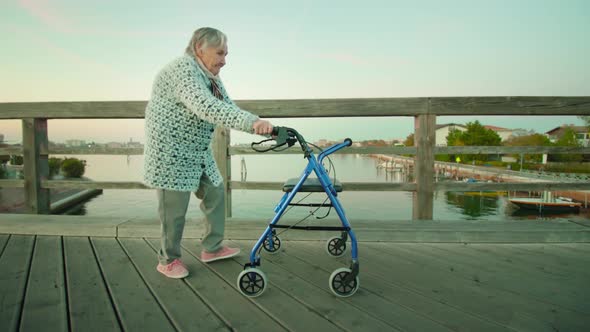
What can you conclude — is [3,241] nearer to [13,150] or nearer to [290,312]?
[13,150]

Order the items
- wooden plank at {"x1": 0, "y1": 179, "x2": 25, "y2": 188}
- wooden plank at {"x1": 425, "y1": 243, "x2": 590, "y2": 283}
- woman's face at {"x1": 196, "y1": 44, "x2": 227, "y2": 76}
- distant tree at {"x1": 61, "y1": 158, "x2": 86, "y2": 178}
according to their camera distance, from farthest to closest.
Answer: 1. distant tree at {"x1": 61, "y1": 158, "x2": 86, "y2": 178}
2. wooden plank at {"x1": 0, "y1": 179, "x2": 25, "y2": 188}
3. wooden plank at {"x1": 425, "y1": 243, "x2": 590, "y2": 283}
4. woman's face at {"x1": 196, "y1": 44, "x2": 227, "y2": 76}

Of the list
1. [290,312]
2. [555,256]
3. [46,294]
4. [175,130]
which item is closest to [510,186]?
[555,256]

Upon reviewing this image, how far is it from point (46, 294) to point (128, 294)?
383 mm

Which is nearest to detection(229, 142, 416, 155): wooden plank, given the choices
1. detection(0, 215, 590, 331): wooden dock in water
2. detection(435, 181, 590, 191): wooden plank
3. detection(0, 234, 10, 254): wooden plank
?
detection(435, 181, 590, 191): wooden plank

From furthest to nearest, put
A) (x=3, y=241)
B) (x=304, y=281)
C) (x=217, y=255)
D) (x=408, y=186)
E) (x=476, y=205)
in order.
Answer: (x=476, y=205) < (x=408, y=186) < (x=3, y=241) < (x=217, y=255) < (x=304, y=281)

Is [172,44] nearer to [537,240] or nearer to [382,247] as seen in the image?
[382,247]

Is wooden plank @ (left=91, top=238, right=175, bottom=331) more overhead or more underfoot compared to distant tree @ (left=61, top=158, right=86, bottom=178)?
more underfoot

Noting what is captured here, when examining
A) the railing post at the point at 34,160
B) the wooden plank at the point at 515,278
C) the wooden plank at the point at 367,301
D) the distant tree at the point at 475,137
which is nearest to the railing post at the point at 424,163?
the wooden plank at the point at 515,278

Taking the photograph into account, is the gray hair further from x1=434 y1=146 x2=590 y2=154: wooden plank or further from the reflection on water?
the reflection on water

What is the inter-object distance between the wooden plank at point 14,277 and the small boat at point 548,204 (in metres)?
37.8

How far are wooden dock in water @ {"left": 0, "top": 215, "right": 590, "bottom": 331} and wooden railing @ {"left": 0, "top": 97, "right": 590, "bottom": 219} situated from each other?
337mm

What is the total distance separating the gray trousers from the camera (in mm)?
1727

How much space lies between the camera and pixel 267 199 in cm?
1889

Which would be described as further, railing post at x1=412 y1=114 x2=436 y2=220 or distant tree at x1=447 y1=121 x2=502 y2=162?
distant tree at x1=447 y1=121 x2=502 y2=162
